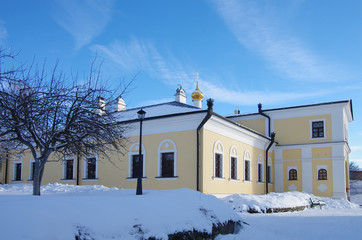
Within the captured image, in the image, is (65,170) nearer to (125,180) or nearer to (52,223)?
(125,180)

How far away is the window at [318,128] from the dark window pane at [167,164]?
12197 millimetres

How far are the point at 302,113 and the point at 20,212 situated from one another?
2300 centimetres

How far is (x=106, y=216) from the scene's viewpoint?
19.8 ft

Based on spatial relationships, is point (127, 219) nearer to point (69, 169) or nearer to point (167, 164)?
point (167, 164)

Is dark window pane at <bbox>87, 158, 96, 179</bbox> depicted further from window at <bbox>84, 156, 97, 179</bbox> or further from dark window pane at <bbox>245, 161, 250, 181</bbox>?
dark window pane at <bbox>245, 161, 250, 181</bbox>

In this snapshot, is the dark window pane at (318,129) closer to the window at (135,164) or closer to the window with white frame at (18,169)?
the window at (135,164)

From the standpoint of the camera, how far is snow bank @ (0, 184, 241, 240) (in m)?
4.96

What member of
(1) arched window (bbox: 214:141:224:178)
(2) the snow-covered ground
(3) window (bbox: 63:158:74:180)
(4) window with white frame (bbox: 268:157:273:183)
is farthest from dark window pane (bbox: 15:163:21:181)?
(2) the snow-covered ground

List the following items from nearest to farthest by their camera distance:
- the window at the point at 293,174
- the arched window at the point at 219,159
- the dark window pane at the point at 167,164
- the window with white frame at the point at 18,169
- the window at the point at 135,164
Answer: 1. the dark window pane at the point at 167,164
2. the arched window at the point at 219,159
3. the window at the point at 135,164
4. the window with white frame at the point at 18,169
5. the window at the point at 293,174

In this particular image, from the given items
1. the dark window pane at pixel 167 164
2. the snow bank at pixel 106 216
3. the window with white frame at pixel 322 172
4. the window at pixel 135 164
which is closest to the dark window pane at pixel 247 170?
the dark window pane at pixel 167 164

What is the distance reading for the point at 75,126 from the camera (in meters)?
10.9

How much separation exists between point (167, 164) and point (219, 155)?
2671mm

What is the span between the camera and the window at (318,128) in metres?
24.7

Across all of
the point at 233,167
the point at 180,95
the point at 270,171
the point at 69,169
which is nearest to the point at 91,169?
the point at 69,169
